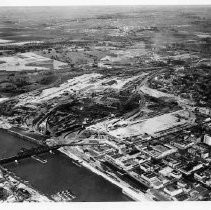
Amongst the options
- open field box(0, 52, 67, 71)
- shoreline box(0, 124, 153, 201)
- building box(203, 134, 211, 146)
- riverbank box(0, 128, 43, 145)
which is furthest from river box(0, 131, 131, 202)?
building box(203, 134, 211, 146)

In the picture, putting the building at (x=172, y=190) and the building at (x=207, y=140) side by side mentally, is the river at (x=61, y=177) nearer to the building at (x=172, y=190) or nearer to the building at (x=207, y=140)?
the building at (x=172, y=190)

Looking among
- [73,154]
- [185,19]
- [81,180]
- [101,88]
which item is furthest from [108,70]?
[81,180]

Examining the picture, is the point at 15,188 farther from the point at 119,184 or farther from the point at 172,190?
the point at 172,190

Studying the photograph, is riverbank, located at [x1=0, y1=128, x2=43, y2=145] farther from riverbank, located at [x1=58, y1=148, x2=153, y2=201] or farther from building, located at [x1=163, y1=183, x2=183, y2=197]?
building, located at [x1=163, y1=183, x2=183, y2=197]

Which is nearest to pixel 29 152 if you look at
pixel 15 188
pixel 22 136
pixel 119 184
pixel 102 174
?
pixel 22 136

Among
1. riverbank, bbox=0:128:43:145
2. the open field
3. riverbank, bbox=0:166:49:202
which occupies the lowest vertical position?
riverbank, bbox=0:166:49:202

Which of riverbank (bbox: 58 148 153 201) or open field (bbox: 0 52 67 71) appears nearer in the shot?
riverbank (bbox: 58 148 153 201)

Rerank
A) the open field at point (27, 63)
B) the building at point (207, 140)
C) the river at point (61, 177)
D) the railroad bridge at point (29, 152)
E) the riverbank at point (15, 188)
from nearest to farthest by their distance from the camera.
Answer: the riverbank at point (15, 188)
the river at point (61, 177)
the railroad bridge at point (29, 152)
the building at point (207, 140)
the open field at point (27, 63)

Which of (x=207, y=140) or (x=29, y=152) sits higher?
(x=207, y=140)

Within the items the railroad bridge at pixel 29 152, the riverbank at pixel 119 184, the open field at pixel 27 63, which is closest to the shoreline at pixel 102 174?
the riverbank at pixel 119 184
